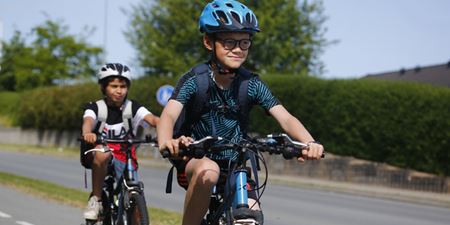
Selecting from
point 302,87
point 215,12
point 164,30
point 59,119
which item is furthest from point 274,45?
point 215,12

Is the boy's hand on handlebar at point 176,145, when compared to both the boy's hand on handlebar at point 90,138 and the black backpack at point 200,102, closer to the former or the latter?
the black backpack at point 200,102

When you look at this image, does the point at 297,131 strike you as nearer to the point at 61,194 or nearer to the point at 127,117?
the point at 127,117

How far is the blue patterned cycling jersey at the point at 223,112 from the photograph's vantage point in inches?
191

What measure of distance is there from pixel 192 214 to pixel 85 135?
288 cm

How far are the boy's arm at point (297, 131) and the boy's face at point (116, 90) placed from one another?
3073 millimetres

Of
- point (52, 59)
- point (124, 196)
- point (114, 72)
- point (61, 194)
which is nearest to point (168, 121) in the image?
point (124, 196)

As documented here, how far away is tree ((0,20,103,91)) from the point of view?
62.6m

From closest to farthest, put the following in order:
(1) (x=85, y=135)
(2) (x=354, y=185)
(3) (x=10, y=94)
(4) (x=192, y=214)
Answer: (4) (x=192, y=214), (1) (x=85, y=135), (2) (x=354, y=185), (3) (x=10, y=94)

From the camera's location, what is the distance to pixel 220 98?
4918mm

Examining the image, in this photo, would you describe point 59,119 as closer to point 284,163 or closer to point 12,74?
point 284,163

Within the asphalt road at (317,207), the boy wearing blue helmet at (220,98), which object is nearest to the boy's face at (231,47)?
the boy wearing blue helmet at (220,98)

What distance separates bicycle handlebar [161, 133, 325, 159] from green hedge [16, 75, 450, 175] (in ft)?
59.1

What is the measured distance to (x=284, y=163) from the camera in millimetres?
27109

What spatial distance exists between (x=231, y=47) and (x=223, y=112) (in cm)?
39
